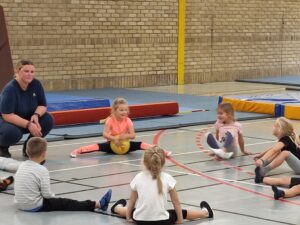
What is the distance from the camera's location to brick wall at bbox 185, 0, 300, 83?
19.6m

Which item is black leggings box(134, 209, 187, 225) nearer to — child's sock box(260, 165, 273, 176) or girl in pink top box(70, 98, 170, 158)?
child's sock box(260, 165, 273, 176)

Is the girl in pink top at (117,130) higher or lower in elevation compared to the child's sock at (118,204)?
higher

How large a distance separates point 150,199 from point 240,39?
626 inches

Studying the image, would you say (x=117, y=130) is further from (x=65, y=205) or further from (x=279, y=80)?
(x=279, y=80)

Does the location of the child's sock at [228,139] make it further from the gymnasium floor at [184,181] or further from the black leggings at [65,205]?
the black leggings at [65,205]

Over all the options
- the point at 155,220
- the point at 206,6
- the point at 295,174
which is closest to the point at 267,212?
the point at 155,220

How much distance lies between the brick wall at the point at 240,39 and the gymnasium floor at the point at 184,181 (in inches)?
364

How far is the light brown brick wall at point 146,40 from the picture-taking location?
16.4m

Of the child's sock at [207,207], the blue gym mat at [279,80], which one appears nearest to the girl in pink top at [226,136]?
the child's sock at [207,207]

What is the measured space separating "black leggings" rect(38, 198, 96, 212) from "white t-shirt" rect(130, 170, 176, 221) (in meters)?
0.66

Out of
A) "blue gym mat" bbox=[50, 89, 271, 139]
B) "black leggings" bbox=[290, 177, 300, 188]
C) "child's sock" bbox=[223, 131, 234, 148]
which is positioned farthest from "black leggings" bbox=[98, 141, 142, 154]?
"black leggings" bbox=[290, 177, 300, 188]

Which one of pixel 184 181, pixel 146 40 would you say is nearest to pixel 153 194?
pixel 184 181

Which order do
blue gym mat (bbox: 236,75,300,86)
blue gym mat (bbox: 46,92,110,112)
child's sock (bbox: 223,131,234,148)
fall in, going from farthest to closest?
blue gym mat (bbox: 236,75,300,86) → blue gym mat (bbox: 46,92,110,112) → child's sock (bbox: 223,131,234,148)

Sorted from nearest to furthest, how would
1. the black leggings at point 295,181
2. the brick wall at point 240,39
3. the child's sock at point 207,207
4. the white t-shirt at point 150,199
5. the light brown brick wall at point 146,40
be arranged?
the white t-shirt at point 150,199 → the child's sock at point 207,207 → the black leggings at point 295,181 → the light brown brick wall at point 146,40 → the brick wall at point 240,39
